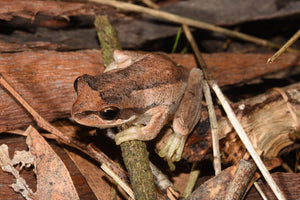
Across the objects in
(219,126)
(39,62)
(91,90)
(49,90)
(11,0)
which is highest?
(11,0)

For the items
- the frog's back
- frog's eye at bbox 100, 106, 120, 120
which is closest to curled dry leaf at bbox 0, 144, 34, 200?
frog's eye at bbox 100, 106, 120, 120

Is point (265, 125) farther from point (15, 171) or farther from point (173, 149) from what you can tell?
point (15, 171)

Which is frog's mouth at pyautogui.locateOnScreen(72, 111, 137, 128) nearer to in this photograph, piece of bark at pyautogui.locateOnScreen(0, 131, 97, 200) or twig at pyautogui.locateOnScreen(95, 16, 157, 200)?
twig at pyautogui.locateOnScreen(95, 16, 157, 200)

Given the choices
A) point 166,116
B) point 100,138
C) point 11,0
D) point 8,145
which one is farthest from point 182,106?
point 11,0

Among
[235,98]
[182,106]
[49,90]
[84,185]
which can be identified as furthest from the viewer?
[235,98]

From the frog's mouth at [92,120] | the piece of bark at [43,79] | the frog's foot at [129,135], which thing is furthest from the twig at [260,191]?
the piece of bark at [43,79]

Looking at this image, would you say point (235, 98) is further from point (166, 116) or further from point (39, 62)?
point (39, 62)

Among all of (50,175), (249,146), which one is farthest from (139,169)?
(249,146)
